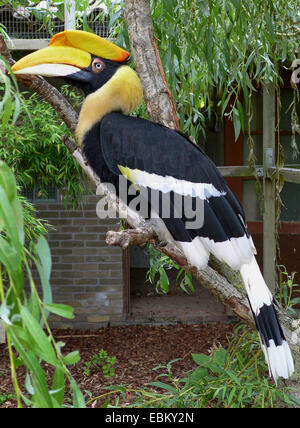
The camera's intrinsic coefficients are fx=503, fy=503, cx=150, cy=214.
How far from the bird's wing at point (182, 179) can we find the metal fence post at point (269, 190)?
3.97 feet

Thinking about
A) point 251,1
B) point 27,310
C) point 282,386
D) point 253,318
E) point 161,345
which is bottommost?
point 161,345

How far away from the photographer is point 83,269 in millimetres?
3527

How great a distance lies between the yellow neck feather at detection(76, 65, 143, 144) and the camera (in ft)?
5.30

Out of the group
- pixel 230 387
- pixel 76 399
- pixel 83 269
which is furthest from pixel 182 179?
pixel 83 269

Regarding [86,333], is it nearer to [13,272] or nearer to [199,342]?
[199,342]

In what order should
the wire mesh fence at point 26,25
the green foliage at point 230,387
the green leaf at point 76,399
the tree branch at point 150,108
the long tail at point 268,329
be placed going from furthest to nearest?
the wire mesh fence at point 26,25, the green foliage at point 230,387, the tree branch at point 150,108, the long tail at point 268,329, the green leaf at point 76,399

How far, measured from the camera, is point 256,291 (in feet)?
4.83

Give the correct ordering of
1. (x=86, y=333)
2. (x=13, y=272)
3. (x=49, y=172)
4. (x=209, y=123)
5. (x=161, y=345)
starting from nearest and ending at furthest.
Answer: (x=13, y=272), (x=49, y=172), (x=161, y=345), (x=86, y=333), (x=209, y=123)

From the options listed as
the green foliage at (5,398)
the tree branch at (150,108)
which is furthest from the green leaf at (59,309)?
the green foliage at (5,398)

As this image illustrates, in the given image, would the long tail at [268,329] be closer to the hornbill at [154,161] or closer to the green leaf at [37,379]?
the hornbill at [154,161]

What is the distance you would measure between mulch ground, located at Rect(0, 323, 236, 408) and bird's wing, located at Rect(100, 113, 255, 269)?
4.08 ft

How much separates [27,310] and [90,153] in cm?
109

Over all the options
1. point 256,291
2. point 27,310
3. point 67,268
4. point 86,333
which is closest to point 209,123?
point 67,268

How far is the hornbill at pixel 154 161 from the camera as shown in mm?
1479
